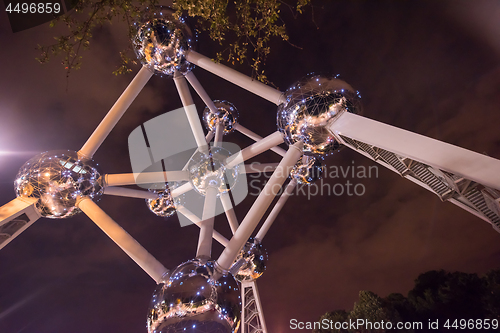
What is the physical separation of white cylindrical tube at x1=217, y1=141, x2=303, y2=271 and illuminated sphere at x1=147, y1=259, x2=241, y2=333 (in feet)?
0.73

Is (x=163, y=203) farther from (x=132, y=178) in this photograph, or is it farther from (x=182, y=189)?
(x=132, y=178)

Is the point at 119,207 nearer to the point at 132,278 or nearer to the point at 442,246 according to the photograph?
the point at 132,278

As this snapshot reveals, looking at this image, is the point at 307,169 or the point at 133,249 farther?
the point at 307,169

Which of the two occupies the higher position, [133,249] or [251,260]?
[251,260]

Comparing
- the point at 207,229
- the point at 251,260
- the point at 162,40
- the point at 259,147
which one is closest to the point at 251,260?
the point at 251,260

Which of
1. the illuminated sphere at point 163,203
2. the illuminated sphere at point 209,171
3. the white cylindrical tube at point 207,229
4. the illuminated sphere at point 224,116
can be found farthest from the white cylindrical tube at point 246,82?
the illuminated sphere at point 163,203

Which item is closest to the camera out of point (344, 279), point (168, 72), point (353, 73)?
point (168, 72)

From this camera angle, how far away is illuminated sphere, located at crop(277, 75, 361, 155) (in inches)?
119

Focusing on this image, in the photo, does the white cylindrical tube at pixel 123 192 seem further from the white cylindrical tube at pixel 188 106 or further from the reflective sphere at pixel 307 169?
the reflective sphere at pixel 307 169

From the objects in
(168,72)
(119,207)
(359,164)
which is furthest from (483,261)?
(119,207)

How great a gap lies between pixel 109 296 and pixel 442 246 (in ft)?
51.4

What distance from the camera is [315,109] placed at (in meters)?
3.06

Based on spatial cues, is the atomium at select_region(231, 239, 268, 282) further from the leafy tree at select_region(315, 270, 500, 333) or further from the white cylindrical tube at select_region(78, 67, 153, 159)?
the leafy tree at select_region(315, 270, 500, 333)

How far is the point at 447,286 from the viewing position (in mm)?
13617
